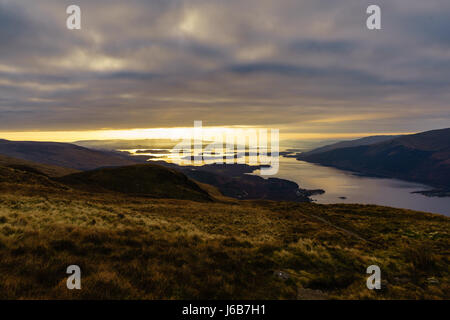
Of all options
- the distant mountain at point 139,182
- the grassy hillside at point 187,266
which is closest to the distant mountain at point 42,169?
the distant mountain at point 139,182

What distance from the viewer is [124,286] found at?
797cm

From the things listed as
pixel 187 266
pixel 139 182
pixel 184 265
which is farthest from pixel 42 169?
pixel 187 266

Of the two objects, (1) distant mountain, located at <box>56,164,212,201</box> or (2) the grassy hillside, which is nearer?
(2) the grassy hillside

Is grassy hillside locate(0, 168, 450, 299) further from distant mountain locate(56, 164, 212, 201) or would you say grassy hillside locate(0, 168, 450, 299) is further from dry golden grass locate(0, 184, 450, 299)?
distant mountain locate(56, 164, 212, 201)

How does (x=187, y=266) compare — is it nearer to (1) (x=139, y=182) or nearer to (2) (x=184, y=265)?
(2) (x=184, y=265)

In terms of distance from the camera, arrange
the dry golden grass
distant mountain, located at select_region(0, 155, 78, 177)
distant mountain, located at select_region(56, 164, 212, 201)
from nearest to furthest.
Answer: the dry golden grass < distant mountain, located at select_region(0, 155, 78, 177) < distant mountain, located at select_region(56, 164, 212, 201)

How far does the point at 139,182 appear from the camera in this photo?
→ 6334 cm

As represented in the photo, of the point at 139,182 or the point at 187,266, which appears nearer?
the point at 187,266

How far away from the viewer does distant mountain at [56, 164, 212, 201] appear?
55.7 meters

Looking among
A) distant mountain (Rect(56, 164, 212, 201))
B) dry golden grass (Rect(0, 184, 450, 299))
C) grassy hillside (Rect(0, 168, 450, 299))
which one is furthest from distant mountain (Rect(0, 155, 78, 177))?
grassy hillside (Rect(0, 168, 450, 299))

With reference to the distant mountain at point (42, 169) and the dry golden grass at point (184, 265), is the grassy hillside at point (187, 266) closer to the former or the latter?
the dry golden grass at point (184, 265)

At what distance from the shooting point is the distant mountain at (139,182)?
55.7 m

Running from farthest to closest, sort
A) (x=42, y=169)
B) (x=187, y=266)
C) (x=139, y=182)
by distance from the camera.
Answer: (x=42, y=169), (x=139, y=182), (x=187, y=266)

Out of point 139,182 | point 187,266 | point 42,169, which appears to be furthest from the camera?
point 42,169
